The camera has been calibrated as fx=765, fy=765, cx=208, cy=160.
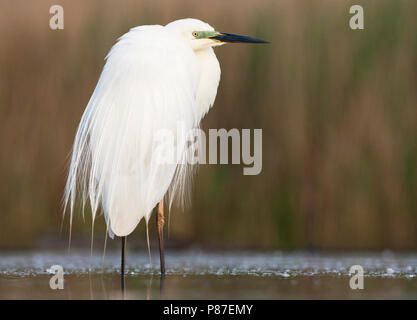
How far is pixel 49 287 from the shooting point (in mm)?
4254

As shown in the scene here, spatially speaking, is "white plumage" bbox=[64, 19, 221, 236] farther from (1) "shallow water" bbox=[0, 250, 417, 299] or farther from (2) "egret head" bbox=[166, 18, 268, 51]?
(1) "shallow water" bbox=[0, 250, 417, 299]

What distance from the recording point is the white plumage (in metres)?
4.75

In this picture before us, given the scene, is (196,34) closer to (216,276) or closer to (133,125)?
(133,125)

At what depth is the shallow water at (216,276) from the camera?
3.93m

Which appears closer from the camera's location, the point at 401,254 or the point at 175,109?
the point at 175,109

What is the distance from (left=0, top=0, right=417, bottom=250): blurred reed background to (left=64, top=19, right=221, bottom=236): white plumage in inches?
52.4

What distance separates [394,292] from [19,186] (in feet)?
11.8

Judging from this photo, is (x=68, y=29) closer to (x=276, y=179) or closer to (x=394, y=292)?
(x=276, y=179)

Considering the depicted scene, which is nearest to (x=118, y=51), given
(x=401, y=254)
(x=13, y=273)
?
(x=13, y=273)
